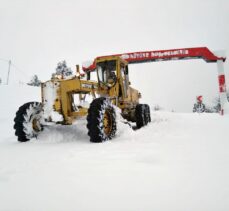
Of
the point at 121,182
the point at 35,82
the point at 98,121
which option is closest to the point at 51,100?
the point at 98,121

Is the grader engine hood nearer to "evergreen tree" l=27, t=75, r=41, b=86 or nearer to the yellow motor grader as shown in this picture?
the yellow motor grader

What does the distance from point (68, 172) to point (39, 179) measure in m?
0.36

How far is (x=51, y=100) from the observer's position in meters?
6.34

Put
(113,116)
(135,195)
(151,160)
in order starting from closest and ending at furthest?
(135,195), (151,160), (113,116)

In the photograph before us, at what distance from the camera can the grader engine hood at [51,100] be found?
6.18 m

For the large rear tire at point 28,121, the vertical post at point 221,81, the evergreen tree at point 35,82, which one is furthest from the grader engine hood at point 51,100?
the evergreen tree at point 35,82

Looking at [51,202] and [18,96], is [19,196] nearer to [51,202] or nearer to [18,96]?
[51,202]

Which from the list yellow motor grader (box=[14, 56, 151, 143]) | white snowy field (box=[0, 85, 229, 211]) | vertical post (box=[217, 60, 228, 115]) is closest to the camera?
white snowy field (box=[0, 85, 229, 211])

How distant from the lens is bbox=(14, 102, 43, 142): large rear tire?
20.4 feet

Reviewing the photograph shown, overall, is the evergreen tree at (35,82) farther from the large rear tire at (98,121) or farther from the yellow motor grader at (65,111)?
the large rear tire at (98,121)

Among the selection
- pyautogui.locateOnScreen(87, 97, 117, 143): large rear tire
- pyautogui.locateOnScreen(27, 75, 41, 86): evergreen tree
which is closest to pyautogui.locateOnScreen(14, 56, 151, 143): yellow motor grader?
pyautogui.locateOnScreen(87, 97, 117, 143): large rear tire

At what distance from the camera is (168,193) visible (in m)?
2.09

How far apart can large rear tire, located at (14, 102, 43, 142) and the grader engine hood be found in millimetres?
396

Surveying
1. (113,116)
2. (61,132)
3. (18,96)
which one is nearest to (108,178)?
(113,116)
